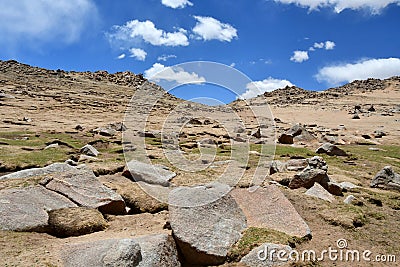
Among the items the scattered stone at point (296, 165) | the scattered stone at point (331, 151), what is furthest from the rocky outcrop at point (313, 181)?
the scattered stone at point (331, 151)

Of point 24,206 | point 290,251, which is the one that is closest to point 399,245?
point 290,251

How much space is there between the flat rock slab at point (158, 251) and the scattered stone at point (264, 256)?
→ 1.52m

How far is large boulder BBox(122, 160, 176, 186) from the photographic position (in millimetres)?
11711

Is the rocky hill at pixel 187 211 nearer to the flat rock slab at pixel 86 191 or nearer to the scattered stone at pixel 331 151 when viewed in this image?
the flat rock slab at pixel 86 191

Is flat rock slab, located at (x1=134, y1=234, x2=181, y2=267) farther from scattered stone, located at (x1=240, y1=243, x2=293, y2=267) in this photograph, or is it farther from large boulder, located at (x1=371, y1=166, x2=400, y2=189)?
large boulder, located at (x1=371, y1=166, x2=400, y2=189)

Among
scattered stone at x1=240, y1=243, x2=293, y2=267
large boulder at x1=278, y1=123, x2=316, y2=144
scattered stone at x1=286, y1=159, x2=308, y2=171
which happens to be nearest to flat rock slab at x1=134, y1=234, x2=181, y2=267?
scattered stone at x1=240, y1=243, x2=293, y2=267

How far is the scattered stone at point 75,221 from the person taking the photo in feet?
25.8

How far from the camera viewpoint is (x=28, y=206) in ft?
27.0

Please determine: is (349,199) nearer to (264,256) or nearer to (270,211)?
(270,211)

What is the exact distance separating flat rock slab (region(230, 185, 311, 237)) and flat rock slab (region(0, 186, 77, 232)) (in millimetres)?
4940

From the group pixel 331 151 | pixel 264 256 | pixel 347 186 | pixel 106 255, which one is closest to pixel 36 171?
pixel 106 255

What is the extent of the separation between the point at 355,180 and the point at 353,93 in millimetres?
89359

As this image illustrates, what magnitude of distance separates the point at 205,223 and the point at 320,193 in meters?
5.44

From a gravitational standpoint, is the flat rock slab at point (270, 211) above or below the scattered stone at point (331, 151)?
below
